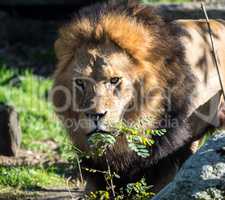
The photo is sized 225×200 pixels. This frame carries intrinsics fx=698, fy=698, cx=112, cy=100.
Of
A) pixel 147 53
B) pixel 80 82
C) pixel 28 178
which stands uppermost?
pixel 147 53

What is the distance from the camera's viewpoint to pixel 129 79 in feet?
15.1

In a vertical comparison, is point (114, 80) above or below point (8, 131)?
above

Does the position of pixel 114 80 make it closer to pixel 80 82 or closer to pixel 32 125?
pixel 80 82

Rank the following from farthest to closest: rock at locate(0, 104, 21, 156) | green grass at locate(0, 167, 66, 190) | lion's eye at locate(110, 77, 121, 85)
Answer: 1. rock at locate(0, 104, 21, 156)
2. green grass at locate(0, 167, 66, 190)
3. lion's eye at locate(110, 77, 121, 85)

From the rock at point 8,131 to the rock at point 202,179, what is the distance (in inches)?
135

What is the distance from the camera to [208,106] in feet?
17.2

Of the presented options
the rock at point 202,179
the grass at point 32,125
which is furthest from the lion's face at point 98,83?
the rock at point 202,179

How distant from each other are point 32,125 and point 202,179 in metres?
4.40

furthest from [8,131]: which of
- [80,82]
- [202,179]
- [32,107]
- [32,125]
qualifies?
[202,179]

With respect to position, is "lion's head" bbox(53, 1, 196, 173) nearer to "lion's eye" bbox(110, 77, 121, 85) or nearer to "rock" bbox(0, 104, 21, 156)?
"lion's eye" bbox(110, 77, 121, 85)

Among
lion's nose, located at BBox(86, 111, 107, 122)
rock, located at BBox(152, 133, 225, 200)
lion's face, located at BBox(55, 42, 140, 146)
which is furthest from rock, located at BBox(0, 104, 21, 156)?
rock, located at BBox(152, 133, 225, 200)

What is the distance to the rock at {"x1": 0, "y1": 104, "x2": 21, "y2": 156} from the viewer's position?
6.51 metres

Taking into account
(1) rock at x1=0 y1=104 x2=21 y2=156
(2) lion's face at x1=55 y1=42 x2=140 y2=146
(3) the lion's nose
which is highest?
(2) lion's face at x1=55 y1=42 x2=140 y2=146

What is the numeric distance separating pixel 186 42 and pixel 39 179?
5.76 ft
